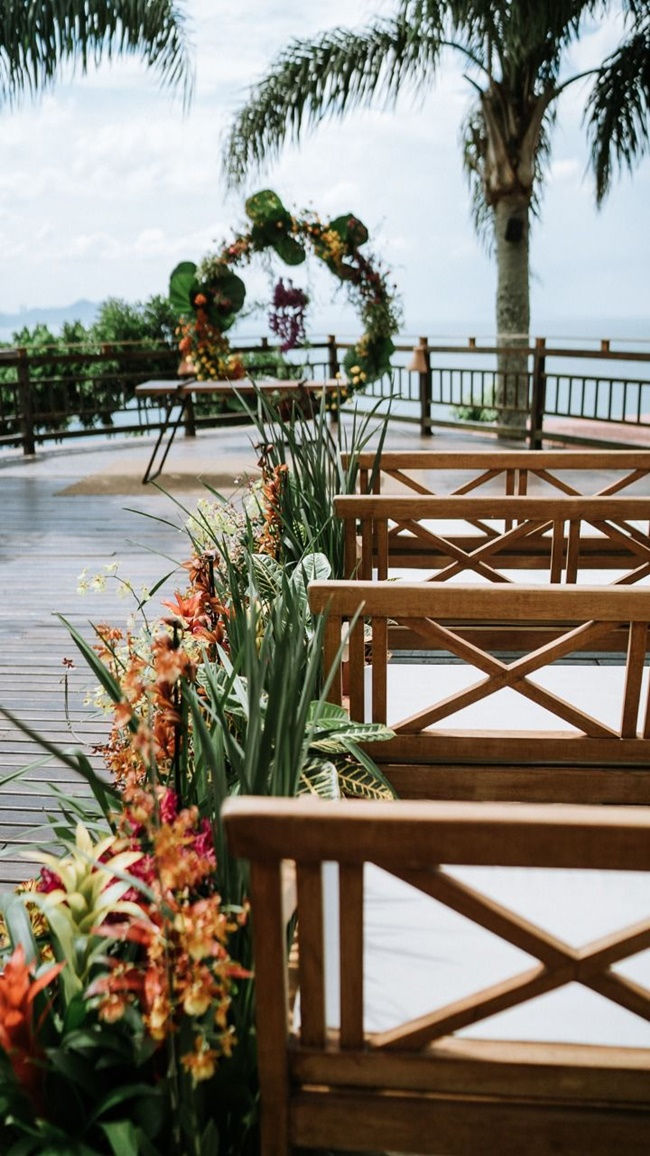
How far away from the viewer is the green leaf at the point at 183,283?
7.32 meters

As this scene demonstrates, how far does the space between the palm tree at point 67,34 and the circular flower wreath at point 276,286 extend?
112 inches

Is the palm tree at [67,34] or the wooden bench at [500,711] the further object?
the palm tree at [67,34]

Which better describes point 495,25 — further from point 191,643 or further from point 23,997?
point 23,997

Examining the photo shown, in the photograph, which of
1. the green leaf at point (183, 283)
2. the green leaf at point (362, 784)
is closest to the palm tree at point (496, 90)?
the green leaf at point (183, 283)

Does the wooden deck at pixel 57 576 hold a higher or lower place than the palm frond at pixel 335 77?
lower

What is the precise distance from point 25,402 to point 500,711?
7.15 m

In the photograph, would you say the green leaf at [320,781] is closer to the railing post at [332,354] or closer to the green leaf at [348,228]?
the green leaf at [348,228]

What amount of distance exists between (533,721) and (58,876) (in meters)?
1.21

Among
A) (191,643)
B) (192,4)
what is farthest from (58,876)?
(192,4)

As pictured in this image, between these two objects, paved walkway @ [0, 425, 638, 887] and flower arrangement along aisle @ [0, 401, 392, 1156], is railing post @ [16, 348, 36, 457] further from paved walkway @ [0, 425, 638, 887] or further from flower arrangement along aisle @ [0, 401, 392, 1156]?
flower arrangement along aisle @ [0, 401, 392, 1156]

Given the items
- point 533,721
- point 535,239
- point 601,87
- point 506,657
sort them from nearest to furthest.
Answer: point 533,721 < point 506,657 < point 601,87 < point 535,239

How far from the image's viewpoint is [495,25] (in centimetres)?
789

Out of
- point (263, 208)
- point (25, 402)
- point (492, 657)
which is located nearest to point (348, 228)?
point (263, 208)

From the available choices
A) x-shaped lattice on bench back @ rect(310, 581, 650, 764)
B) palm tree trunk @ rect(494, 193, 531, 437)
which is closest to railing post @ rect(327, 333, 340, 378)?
palm tree trunk @ rect(494, 193, 531, 437)
